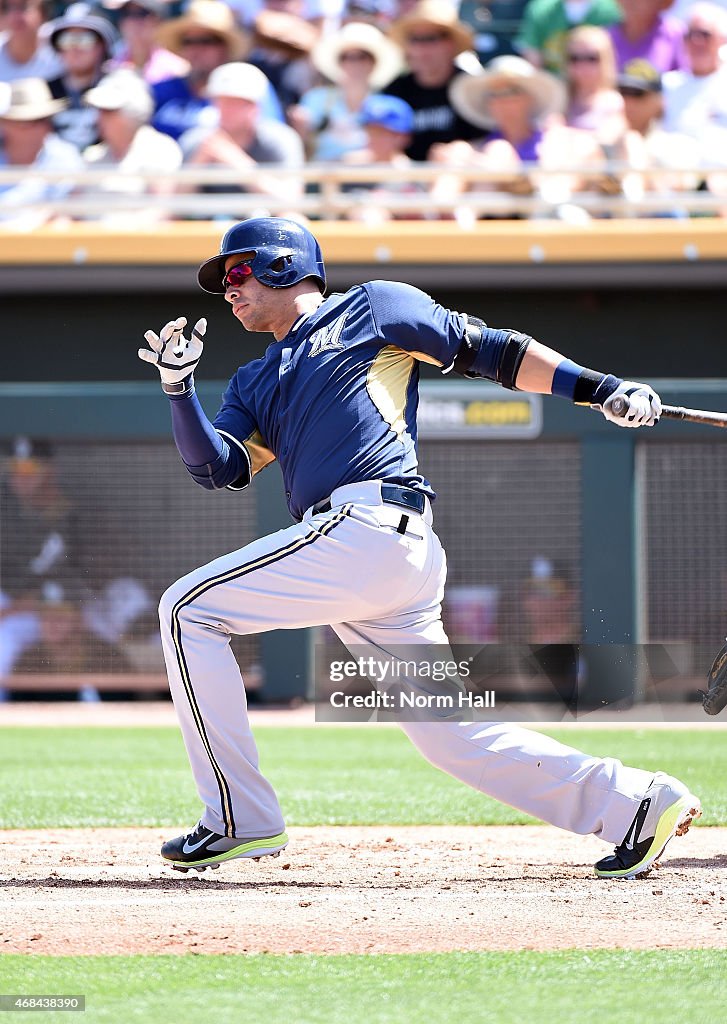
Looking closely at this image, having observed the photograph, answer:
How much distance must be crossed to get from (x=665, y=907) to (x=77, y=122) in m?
9.16

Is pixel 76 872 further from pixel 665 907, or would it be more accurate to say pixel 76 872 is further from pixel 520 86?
pixel 520 86

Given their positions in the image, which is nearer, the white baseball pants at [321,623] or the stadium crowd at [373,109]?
the white baseball pants at [321,623]

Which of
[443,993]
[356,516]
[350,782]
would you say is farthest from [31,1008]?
[350,782]

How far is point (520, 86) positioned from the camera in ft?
33.5

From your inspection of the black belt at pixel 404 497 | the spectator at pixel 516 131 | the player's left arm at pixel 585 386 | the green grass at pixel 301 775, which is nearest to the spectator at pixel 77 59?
the spectator at pixel 516 131

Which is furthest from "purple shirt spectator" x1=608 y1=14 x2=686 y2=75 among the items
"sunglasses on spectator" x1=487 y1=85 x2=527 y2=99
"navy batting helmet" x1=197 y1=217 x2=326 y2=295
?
"navy batting helmet" x1=197 y1=217 x2=326 y2=295

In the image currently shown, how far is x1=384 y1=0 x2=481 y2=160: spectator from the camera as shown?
1054 cm

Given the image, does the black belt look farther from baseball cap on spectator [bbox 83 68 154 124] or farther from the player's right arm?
baseball cap on spectator [bbox 83 68 154 124]

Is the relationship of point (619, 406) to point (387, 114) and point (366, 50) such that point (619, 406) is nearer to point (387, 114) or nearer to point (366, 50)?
point (387, 114)

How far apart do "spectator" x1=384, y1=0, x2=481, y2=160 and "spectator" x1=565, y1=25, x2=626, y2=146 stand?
2.88 ft

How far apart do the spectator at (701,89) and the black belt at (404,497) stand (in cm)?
739

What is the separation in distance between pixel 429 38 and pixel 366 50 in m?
0.54

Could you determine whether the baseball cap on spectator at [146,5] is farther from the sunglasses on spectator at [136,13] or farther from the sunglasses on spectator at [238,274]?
the sunglasses on spectator at [238,274]

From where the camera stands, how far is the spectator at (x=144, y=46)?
11.1 m
